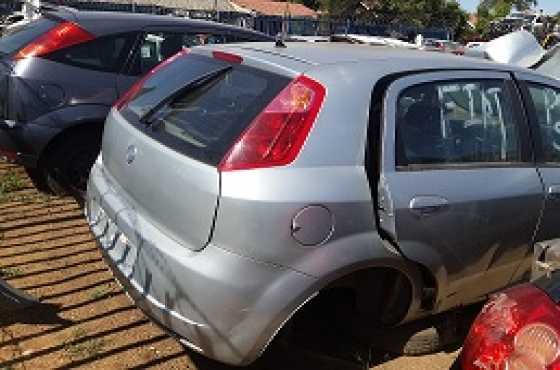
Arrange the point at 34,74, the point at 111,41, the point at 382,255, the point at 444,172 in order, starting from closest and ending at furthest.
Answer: the point at 382,255 < the point at 444,172 < the point at 34,74 < the point at 111,41

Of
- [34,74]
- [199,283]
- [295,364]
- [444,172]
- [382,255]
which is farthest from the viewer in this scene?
[34,74]

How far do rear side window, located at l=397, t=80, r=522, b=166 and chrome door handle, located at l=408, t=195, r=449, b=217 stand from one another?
7.0 inches

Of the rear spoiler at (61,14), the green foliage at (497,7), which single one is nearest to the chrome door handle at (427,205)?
the rear spoiler at (61,14)

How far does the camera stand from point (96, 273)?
171 inches

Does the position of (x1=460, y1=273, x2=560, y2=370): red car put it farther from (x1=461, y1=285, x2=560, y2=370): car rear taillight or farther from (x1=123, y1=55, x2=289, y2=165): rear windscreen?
(x1=123, y1=55, x2=289, y2=165): rear windscreen

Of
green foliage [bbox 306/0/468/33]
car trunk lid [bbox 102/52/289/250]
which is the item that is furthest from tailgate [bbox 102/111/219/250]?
green foliage [bbox 306/0/468/33]

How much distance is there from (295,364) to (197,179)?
1.23m

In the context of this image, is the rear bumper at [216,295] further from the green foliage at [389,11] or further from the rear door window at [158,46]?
the green foliage at [389,11]

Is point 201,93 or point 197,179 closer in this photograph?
point 197,179

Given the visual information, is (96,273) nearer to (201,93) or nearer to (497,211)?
(201,93)

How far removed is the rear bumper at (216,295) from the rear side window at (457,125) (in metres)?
0.84

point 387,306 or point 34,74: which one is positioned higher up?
point 34,74

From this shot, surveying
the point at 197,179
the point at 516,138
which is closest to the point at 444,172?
the point at 516,138

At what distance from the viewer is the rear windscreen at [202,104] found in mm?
2949
